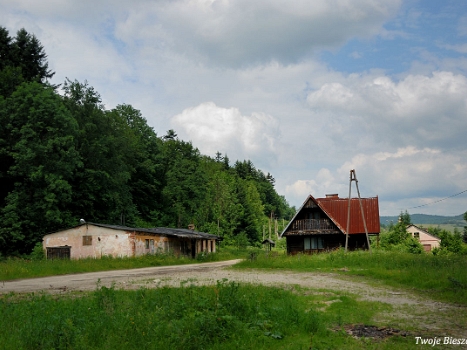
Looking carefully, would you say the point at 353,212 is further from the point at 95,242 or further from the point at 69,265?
the point at 69,265

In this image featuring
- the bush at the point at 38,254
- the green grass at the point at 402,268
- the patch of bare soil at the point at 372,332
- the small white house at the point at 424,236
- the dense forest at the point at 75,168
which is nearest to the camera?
the patch of bare soil at the point at 372,332

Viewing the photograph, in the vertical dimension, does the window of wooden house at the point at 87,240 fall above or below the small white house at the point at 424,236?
above

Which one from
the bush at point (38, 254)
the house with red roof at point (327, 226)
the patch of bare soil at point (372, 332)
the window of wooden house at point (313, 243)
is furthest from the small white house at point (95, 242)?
the patch of bare soil at point (372, 332)

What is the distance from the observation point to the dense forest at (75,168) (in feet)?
131

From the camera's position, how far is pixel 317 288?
15977 mm

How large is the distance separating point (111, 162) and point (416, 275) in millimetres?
39297

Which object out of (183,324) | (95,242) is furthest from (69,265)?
(183,324)

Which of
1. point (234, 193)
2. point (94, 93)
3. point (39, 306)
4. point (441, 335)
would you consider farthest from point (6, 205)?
point (234, 193)

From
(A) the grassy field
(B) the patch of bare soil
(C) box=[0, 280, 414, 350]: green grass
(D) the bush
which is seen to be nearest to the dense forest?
(D) the bush

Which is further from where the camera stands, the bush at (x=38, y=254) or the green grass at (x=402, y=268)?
the bush at (x=38, y=254)

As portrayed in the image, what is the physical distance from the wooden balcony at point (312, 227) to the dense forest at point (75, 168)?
68.0ft

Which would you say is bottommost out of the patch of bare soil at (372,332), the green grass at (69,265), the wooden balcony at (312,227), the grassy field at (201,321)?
the green grass at (69,265)

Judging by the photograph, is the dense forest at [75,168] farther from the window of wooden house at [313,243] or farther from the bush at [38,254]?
the window of wooden house at [313,243]

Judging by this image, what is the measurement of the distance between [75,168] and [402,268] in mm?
34430
